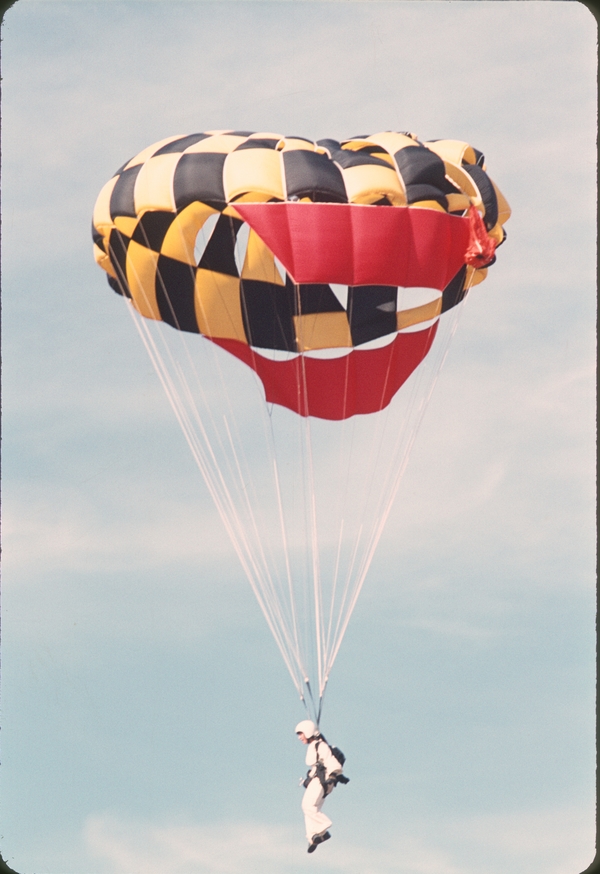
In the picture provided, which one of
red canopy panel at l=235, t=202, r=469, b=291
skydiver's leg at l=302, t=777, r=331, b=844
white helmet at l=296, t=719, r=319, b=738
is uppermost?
red canopy panel at l=235, t=202, r=469, b=291

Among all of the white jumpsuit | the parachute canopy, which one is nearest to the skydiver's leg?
the white jumpsuit

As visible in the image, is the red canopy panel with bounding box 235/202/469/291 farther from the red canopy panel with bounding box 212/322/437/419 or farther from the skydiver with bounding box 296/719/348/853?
the skydiver with bounding box 296/719/348/853

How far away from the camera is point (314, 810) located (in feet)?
56.3

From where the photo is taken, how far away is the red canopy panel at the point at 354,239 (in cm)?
1788

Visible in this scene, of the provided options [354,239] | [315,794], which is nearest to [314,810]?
[315,794]

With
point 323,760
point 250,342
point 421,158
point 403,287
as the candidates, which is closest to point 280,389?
point 250,342

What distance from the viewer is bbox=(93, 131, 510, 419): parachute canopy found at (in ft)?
58.7

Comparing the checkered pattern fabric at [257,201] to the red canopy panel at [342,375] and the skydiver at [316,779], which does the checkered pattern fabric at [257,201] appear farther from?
the skydiver at [316,779]

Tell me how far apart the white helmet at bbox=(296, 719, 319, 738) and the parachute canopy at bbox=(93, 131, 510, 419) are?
3.62m

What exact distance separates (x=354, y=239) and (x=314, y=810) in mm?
5820

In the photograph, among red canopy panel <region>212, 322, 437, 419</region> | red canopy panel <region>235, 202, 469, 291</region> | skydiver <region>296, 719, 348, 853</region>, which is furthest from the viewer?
red canopy panel <region>212, 322, 437, 419</region>

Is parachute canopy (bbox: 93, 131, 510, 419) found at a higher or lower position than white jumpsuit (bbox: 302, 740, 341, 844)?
higher

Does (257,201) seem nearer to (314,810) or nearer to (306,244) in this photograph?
(306,244)

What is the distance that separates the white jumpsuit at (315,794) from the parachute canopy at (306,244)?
12.8ft
